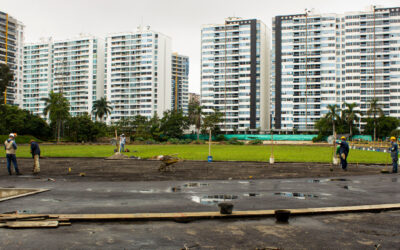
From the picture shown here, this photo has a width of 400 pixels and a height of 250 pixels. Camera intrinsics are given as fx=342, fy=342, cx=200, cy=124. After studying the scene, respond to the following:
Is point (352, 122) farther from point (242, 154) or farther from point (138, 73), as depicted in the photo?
point (138, 73)

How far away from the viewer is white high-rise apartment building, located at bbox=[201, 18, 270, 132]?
136750 mm

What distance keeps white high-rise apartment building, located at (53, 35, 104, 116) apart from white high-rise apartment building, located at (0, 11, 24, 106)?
17254mm

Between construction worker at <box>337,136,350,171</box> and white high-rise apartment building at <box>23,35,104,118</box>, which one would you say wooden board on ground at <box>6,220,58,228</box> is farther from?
white high-rise apartment building at <box>23,35,104,118</box>

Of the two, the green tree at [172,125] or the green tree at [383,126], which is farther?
the green tree at [172,125]

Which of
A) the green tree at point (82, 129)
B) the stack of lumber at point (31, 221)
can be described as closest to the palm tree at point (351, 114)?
the green tree at point (82, 129)

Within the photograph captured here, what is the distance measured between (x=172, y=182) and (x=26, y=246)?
9150 mm

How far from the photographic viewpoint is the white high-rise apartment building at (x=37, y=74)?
168125 mm

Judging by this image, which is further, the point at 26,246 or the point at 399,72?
the point at 399,72

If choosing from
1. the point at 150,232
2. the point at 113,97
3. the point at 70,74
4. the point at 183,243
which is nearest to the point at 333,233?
the point at 183,243

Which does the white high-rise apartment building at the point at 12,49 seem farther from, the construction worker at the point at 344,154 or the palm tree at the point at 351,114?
the construction worker at the point at 344,154

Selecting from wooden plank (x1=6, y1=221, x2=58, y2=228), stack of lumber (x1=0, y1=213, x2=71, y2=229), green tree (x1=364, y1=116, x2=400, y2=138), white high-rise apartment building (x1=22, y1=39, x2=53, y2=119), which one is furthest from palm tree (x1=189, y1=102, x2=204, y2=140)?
wooden plank (x1=6, y1=221, x2=58, y2=228)

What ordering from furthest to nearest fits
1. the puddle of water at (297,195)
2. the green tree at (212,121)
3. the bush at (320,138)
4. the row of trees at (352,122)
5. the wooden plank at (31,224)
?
the green tree at (212,121) → the row of trees at (352,122) → the bush at (320,138) → the puddle of water at (297,195) → the wooden plank at (31,224)

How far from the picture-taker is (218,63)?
142 metres

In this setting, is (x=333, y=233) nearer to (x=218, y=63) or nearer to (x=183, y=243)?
(x=183, y=243)
